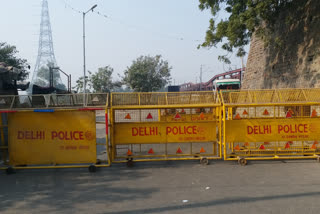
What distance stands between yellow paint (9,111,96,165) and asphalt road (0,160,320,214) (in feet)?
1.31

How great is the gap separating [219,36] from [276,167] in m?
8.99

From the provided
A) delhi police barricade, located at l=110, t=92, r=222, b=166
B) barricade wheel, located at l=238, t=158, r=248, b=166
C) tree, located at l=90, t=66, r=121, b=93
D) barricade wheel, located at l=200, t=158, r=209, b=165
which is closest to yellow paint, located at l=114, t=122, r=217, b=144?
delhi police barricade, located at l=110, t=92, r=222, b=166

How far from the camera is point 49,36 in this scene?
226 feet

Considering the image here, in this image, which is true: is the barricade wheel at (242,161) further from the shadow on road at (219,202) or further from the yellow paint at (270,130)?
the shadow on road at (219,202)

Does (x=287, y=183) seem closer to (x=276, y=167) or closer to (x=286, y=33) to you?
(x=276, y=167)

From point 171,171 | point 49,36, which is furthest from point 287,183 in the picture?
point 49,36

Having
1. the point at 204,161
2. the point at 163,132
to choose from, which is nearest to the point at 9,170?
the point at 163,132

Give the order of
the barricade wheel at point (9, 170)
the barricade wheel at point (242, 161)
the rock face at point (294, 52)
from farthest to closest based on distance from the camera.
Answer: the rock face at point (294, 52), the barricade wheel at point (242, 161), the barricade wheel at point (9, 170)

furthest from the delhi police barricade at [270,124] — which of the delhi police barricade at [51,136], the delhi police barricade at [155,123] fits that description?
the delhi police barricade at [51,136]

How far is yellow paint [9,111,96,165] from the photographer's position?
6.47 m

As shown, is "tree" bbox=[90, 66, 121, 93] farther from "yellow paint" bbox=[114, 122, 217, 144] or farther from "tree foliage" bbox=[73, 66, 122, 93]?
"yellow paint" bbox=[114, 122, 217, 144]

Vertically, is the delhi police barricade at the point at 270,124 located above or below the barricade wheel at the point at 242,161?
above

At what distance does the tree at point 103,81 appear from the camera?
43969mm

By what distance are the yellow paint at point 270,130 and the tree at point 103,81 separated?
3940cm
